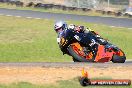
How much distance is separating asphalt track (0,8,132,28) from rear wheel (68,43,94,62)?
53.1 feet

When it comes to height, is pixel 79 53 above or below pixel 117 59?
above

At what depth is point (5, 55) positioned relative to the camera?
19438 millimetres

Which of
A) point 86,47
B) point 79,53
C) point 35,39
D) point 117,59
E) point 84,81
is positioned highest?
point 84,81

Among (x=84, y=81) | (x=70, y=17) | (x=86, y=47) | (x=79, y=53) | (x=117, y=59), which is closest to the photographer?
(x=84, y=81)

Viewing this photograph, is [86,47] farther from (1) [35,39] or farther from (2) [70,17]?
(2) [70,17]

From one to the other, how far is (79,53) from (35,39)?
1010 centimetres

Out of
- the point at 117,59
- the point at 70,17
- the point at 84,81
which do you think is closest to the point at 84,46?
the point at 117,59

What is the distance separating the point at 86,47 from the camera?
15.1m

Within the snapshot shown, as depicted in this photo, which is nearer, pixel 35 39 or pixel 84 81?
pixel 84 81

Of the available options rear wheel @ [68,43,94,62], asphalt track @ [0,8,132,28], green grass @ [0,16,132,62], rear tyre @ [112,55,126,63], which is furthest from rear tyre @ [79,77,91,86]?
asphalt track @ [0,8,132,28]

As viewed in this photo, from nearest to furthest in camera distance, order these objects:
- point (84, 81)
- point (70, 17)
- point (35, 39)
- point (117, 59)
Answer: point (84, 81), point (117, 59), point (35, 39), point (70, 17)

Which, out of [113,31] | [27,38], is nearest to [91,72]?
[27,38]

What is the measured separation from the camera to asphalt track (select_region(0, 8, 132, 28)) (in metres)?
31.6

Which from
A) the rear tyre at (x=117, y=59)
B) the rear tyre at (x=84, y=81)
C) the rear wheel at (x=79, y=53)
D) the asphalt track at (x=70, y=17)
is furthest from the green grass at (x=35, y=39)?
the rear tyre at (x=84, y=81)
